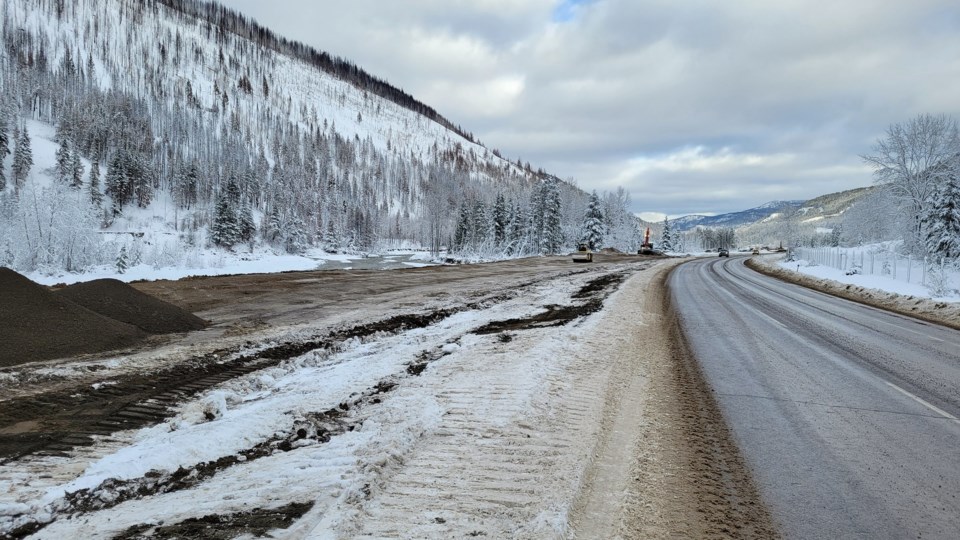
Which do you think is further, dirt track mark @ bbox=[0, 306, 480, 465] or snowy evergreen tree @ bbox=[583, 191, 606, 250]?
snowy evergreen tree @ bbox=[583, 191, 606, 250]

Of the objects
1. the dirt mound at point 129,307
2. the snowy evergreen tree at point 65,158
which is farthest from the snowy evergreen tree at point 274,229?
the dirt mound at point 129,307

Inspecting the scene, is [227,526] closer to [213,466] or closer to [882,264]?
[213,466]

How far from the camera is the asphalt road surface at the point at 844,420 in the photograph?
128 inches

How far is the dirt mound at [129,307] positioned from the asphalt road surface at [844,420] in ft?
33.6

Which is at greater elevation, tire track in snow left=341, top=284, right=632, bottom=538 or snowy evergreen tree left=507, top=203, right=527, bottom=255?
snowy evergreen tree left=507, top=203, right=527, bottom=255

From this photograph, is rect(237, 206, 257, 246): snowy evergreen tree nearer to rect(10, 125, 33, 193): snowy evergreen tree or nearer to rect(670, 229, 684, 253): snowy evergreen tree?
rect(10, 125, 33, 193): snowy evergreen tree

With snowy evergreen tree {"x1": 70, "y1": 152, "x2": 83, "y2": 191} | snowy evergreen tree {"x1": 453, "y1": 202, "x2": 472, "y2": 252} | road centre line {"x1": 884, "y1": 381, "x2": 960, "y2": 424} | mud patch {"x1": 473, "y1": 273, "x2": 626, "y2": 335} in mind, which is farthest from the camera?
snowy evergreen tree {"x1": 453, "y1": 202, "x2": 472, "y2": 252}

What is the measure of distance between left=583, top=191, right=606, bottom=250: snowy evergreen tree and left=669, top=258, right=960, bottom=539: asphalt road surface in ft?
181

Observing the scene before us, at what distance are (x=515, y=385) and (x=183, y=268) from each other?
27307 mm

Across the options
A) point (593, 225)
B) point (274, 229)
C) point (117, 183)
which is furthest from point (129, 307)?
point (117, 183)

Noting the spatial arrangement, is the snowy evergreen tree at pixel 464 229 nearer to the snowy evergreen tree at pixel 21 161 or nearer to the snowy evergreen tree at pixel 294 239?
the snowy evergreen tree at pixel 294 239

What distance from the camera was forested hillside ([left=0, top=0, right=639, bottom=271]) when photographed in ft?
96.6

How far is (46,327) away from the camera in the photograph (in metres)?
7.76

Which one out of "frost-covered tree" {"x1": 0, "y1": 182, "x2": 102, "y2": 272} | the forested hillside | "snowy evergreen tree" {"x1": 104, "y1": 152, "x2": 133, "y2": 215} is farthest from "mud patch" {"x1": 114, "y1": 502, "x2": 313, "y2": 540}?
"snowy evergreen tree" {"x1": 104, "y1": 152, "x2": 133, "y2": 215}
